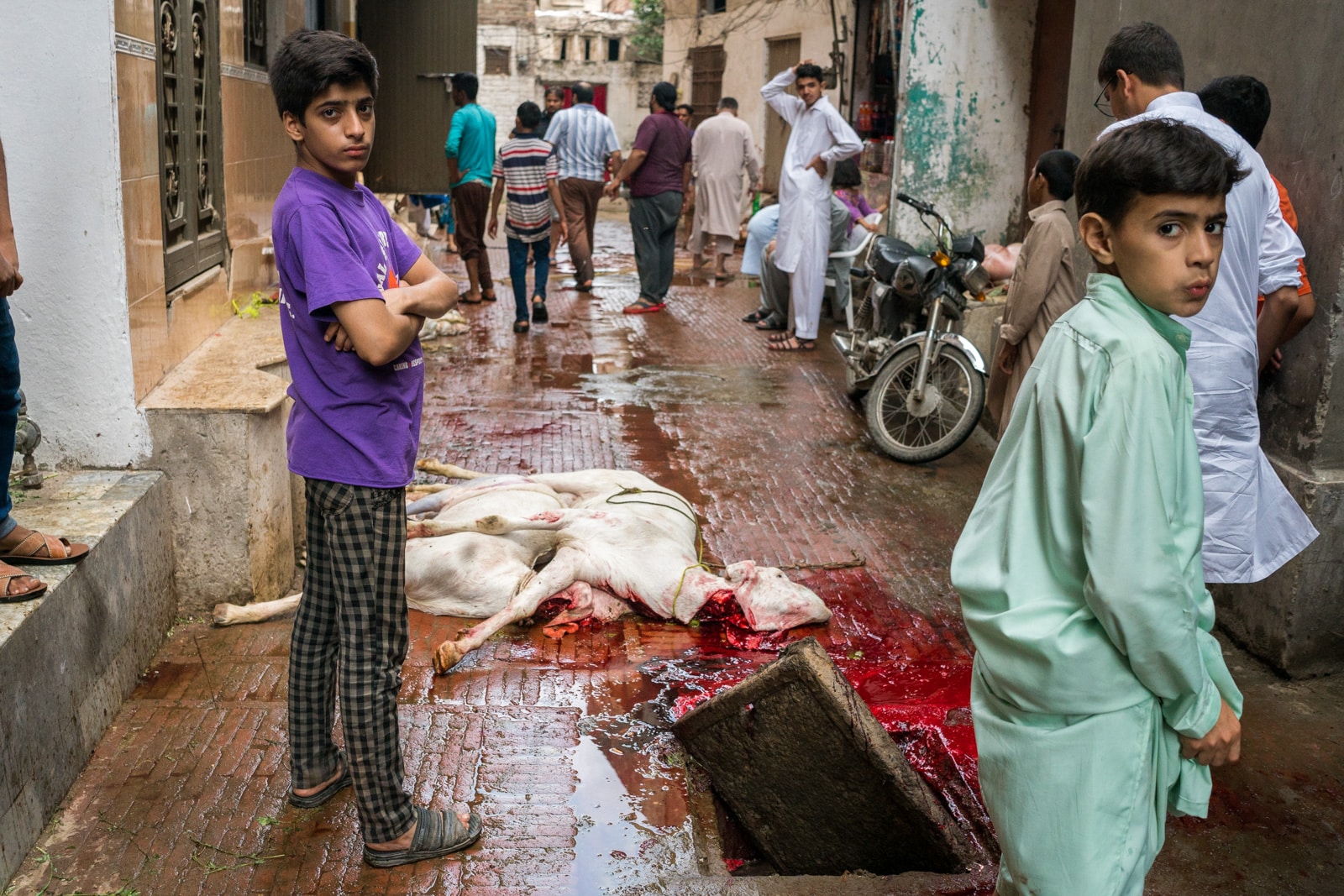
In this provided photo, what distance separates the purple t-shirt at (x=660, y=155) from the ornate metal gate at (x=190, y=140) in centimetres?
682

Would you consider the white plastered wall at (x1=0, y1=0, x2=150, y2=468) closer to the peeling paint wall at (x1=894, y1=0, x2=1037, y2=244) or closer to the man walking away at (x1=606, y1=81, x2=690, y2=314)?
the peeling paint wall at (x1=894, y1=0, x2=1037, y2=244)

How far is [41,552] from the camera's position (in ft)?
11.7

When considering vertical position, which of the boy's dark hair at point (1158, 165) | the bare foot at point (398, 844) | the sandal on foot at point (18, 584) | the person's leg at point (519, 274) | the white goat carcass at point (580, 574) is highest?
the boy's dark hair at point (1158, 165)

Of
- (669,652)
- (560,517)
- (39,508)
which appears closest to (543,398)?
(560,517)

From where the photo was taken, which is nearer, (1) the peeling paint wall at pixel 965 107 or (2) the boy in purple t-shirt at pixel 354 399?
(2) the boy in purple t-shirt at pixel 354 399

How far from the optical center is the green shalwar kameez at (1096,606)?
1.95 meters

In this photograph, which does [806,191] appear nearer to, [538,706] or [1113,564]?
[538,706]

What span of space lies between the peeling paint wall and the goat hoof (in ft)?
22.5

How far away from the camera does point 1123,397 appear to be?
196 centimetres

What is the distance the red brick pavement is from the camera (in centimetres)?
320

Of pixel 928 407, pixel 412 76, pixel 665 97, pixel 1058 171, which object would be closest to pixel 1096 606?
pixel 1058 171

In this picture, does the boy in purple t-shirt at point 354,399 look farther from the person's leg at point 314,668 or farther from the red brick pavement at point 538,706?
the red brick pavement at point 538,706

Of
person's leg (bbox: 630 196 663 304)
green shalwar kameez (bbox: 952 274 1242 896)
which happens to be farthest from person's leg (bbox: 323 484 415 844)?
person's leg (bbox: 630 196 663 304)

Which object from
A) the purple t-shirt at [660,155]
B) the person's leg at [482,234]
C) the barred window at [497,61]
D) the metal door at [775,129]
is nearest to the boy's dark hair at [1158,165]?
the person's leg at [482,234]
